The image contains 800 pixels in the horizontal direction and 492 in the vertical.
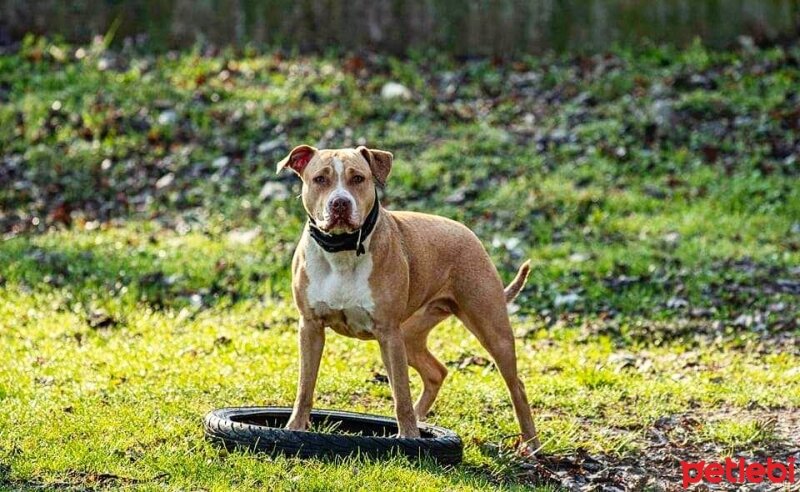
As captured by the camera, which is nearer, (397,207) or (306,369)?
(306,369)

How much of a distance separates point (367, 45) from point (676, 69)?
4.07m

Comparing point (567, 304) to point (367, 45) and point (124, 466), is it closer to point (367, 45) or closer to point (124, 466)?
point (124, 466)

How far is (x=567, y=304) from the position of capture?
10023 millimetres

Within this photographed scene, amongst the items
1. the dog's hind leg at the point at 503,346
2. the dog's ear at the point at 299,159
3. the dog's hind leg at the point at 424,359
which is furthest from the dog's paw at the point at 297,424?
the dog's ear at the point at 299,159

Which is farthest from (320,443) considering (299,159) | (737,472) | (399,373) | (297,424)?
(737,472)

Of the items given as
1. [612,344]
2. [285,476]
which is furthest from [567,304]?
[285,476]

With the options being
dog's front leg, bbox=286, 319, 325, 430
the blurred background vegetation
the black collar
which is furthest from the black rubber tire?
the blurred background vegetation

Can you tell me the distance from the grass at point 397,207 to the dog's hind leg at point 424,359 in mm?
242

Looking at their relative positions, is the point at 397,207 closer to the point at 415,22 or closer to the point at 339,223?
the point at 415,22

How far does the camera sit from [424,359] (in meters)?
7.12

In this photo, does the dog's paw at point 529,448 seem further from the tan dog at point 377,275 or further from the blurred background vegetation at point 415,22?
the blurred background vegetation at point 415,22

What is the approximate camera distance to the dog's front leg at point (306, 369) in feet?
20.6

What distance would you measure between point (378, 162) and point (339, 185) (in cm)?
39

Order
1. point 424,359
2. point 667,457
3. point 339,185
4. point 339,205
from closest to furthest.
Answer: point 339,205 < point 339,185 < point 667,457 < point 424,359
